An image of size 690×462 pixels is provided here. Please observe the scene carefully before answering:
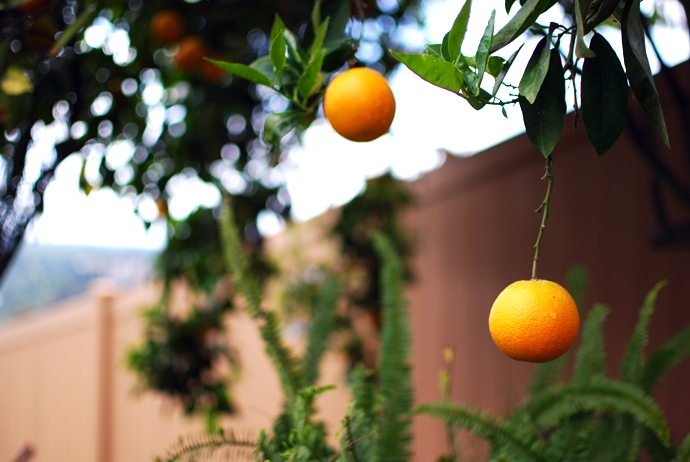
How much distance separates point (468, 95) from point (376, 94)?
20 cm

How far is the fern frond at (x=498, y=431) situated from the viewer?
1182 mm

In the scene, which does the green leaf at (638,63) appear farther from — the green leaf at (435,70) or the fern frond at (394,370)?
the fern frond at (394,370)

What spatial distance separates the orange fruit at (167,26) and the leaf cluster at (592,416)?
1.33 m

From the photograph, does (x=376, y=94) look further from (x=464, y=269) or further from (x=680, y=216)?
(x=464, y=269)

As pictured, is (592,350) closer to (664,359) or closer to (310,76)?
(664,359)

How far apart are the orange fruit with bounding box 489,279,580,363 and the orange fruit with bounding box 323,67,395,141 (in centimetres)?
29

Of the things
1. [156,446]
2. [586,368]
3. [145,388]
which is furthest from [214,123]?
[156,446]

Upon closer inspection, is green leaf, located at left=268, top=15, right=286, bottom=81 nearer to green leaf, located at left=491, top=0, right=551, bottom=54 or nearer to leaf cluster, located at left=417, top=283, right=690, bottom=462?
green leaf, located at left=491, top=0, right=551, bottom=54

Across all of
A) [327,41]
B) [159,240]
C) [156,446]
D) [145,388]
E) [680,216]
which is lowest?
[156,446]

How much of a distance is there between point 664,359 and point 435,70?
1.10 m

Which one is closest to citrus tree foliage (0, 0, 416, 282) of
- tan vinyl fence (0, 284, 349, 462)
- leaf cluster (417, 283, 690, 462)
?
leaf cluster (417, 283, 690, 462)

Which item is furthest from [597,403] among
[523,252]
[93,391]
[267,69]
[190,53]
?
[93,391]

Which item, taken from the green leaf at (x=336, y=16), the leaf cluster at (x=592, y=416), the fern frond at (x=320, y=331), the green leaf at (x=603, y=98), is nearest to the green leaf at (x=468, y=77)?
the green leaf at (x=603, y=98)

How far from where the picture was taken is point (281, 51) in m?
0.75
